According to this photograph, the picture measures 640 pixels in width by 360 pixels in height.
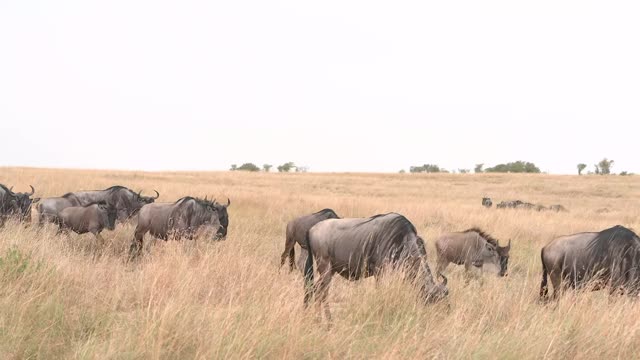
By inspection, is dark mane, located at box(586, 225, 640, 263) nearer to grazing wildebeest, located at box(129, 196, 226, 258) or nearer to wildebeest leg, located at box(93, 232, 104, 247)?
grazing wildebeest, located at box(129, 196, 226, 258)

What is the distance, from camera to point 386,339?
14.1ft

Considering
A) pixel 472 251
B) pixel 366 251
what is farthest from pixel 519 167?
pixel 366 251

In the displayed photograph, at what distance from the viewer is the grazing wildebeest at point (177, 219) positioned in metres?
9.60

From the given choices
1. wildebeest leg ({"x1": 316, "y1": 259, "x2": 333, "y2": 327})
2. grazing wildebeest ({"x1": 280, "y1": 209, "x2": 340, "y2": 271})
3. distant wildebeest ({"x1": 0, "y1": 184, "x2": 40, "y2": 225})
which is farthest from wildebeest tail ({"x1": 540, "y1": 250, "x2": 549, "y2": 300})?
distant wildebeest ({"x1": 0, "y1": 184, "x2": 40, "y2": 225})

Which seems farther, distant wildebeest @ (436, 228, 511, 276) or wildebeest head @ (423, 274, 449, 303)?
distant wildebeest @ (436, 228, 511, 276)

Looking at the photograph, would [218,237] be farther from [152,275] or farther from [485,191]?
[485,191]

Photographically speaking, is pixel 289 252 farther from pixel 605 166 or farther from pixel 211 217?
pixel 605 166

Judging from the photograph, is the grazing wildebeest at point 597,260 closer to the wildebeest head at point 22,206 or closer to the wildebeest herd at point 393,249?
the wildebeest herd at point 393,249

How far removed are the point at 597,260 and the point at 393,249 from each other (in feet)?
9.38

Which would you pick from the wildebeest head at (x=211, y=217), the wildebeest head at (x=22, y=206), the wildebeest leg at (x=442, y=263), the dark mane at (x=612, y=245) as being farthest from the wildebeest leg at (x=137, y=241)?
the dark mane at (x=612, y=245)

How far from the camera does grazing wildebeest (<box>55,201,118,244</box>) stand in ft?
34.4

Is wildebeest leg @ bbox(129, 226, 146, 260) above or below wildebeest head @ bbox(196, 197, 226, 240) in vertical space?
below

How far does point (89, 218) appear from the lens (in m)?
10.5

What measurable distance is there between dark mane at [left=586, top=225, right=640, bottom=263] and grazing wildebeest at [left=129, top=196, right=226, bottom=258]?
5927mm
